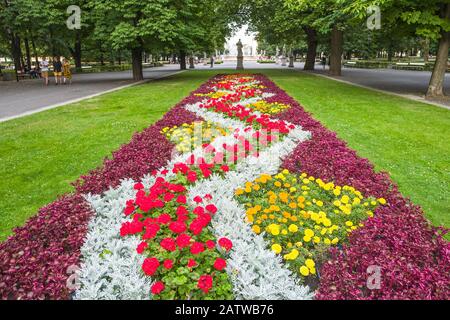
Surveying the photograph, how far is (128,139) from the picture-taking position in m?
8.66

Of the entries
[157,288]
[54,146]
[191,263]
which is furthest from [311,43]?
[157,288]

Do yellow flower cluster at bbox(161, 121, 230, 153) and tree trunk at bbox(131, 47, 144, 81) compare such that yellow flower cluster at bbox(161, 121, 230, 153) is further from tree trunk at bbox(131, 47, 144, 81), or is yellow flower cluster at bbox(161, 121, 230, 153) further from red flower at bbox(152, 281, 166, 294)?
tree trunk at bbox(131, 47, 144, 81)

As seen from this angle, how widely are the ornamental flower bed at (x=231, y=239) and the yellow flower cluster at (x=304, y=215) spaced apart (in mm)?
17

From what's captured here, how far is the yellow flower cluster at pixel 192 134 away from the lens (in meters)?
7.24

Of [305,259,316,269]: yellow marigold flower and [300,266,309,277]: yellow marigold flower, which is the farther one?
[305,259,316,269]: yellow marigold flower

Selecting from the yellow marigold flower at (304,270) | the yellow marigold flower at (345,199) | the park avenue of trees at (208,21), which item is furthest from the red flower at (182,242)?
the park avenue of trees at (208,21)

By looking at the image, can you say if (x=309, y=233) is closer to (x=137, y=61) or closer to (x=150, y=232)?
(x=150, y=232)

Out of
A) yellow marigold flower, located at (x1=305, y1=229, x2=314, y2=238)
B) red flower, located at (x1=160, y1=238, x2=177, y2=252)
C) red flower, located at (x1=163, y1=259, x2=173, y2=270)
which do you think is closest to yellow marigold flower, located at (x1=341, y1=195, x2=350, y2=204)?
yellow marigold flower, located at (x1=305, y1=229, x2=314, y2=238)

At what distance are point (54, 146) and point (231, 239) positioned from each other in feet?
20.0

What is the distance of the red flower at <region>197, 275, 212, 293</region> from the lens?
9.48 ft

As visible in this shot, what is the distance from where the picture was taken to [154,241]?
3.67 m

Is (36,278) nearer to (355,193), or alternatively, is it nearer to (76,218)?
(76,218)

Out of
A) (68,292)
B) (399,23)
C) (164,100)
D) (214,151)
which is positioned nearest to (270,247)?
(68,292)

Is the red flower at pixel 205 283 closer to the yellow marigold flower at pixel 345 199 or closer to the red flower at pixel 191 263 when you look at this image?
the red flower at pixel 191 263
